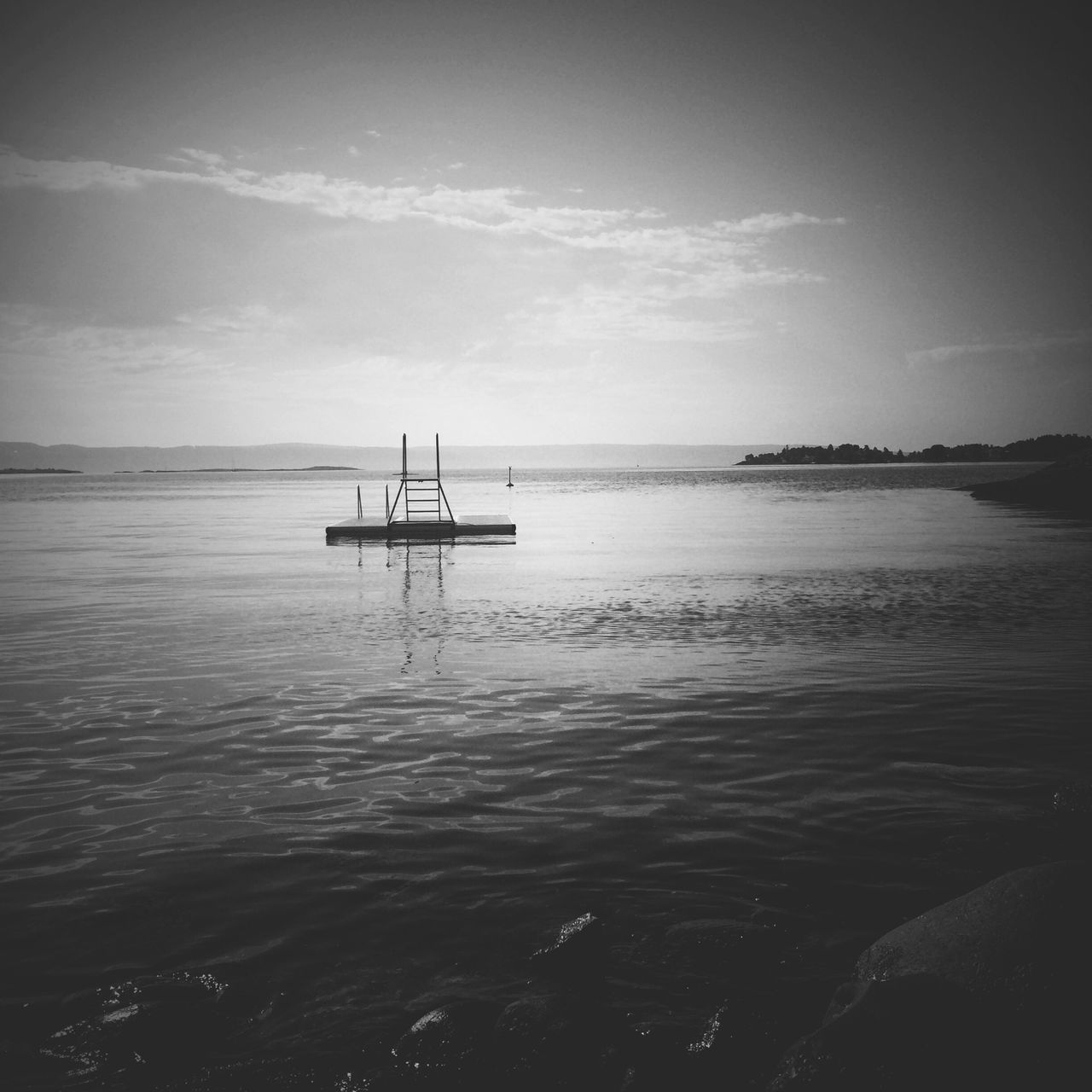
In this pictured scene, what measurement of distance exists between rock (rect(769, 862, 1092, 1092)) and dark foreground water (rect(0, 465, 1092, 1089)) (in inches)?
34.0

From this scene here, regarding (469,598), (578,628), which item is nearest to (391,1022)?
(578,628)

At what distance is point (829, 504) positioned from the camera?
220 feet

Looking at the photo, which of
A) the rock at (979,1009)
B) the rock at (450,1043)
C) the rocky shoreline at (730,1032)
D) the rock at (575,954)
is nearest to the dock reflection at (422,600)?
the rock at (575,954)

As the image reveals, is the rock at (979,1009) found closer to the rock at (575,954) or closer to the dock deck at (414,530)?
the rock at (575,954)

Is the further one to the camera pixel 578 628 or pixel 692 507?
pixel 692 507

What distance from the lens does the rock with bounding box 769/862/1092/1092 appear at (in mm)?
3326

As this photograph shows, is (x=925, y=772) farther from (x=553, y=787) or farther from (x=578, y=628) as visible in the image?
(x=578, y=628)

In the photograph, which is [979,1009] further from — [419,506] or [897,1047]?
[419,506]

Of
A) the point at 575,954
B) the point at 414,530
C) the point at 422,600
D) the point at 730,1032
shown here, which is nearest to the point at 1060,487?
the point at 414,530

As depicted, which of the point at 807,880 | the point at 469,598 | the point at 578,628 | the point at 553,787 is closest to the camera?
the point at 807,880

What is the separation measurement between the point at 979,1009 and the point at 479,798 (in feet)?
15.0

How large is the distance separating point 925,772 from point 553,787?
349cm

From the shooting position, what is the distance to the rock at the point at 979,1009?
3.33m

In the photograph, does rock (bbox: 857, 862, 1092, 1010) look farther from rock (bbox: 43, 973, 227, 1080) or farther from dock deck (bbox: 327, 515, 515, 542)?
dock deck (bbox: 327, 515, 515, 542)
